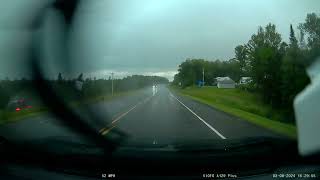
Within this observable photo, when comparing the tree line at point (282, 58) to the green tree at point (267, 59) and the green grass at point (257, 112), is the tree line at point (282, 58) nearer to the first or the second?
the green tree at point (267, 59)

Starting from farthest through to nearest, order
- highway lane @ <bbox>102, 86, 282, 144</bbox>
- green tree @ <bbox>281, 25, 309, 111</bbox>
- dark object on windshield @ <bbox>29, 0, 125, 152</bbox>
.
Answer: highway lane @ <bbox>102, 86, 282, 144</bbox> < dark object on windshield @ <bbox>29, 0, 125, 152</bbox> < green tree @ <bbox>281, 25, 309, 111</bbox>

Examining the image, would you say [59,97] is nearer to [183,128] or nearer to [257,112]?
[183,128]

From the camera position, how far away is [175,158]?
195 inches

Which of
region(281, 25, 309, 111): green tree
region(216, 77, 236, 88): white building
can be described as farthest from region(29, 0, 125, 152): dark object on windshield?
region(216, 77, 236, 88): white building

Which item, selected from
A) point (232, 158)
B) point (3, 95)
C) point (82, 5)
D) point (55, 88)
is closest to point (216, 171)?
point (232, 158)

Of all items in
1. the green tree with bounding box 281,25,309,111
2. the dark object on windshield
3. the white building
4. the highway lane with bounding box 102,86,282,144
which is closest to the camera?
the green tree with bounding box 281,25,309,111

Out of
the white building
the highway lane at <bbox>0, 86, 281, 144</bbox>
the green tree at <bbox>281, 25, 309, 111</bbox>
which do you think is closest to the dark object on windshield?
the highway lane at <bbox>0, 86, 281, 144</bbox>

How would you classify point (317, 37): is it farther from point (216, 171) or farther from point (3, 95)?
point (3, 95)

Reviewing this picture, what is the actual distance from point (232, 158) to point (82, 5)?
10.9ft

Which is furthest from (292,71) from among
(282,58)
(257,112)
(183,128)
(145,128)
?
(257,112)

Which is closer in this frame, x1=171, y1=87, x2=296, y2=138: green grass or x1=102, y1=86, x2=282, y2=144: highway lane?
x1=102, y1=86, x2=282, y2=144: highway lane

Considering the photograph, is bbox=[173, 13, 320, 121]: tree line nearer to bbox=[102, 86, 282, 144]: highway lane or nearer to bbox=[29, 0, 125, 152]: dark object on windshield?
bbox=[102, 86, 282, 144]: highway lane

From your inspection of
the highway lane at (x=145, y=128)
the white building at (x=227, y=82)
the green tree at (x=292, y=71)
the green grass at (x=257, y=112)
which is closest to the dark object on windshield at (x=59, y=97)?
the highway lane at (x=145, y=128)

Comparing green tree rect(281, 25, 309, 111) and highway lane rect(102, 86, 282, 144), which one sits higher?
green tree rect(281, 25, 309, 111)
